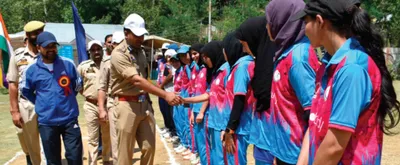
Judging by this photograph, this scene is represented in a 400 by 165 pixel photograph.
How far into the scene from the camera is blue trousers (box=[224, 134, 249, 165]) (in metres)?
4.21

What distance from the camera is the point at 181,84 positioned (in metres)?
→ 9.05

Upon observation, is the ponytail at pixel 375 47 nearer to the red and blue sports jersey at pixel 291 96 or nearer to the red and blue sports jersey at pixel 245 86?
the red and blue sports jersey at pixel 291 96

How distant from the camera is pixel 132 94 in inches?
209

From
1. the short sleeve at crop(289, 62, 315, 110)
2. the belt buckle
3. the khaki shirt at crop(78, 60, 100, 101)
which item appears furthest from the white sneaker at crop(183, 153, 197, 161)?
the short sleeve at crop(289, 62, 315, 110)

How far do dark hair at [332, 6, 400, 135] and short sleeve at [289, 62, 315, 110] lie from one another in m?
0.66

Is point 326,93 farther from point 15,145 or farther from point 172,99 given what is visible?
point 15,145

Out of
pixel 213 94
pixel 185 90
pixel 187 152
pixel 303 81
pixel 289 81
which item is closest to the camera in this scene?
pixel 303 81

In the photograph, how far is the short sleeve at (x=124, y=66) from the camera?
5.12 m

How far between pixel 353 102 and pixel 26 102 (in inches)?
185

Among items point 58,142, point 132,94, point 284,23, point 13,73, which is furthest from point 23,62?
point 284,23

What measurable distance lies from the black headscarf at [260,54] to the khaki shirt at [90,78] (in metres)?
3.75

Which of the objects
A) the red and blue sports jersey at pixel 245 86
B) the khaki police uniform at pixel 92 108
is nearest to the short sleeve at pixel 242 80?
the red and blue sports jersey at pixel 245 86

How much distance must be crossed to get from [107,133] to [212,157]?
2.48 meters

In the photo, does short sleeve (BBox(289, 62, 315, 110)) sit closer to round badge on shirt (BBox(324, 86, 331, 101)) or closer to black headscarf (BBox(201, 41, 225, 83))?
round badge on shirt (BBox(324, 86, 331, 101))
